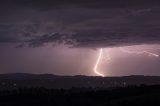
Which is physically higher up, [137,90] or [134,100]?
[137,90]

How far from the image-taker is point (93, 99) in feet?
557

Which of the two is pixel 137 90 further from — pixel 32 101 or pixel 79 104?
pixel 32 101

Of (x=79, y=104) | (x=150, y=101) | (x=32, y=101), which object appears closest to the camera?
(x=150, y=101)

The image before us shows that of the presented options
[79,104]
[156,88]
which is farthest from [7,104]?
[156,88]

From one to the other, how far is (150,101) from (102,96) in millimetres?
44386

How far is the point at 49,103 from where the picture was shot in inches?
6688

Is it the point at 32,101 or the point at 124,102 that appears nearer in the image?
the point at 124,102

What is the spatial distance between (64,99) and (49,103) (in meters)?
7.22

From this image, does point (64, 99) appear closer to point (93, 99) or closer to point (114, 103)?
point (93, 99)

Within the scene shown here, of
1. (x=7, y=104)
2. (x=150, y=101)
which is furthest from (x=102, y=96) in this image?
(x=150, y=101)

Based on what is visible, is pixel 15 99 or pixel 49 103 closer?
pixel 49 103

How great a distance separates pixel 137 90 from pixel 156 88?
641 centimetres

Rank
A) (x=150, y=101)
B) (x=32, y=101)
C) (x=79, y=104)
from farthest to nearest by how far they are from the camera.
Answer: (x=32, y=101) < (x=79, y=104) < (x=150, y=101)

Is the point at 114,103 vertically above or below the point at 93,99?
below
